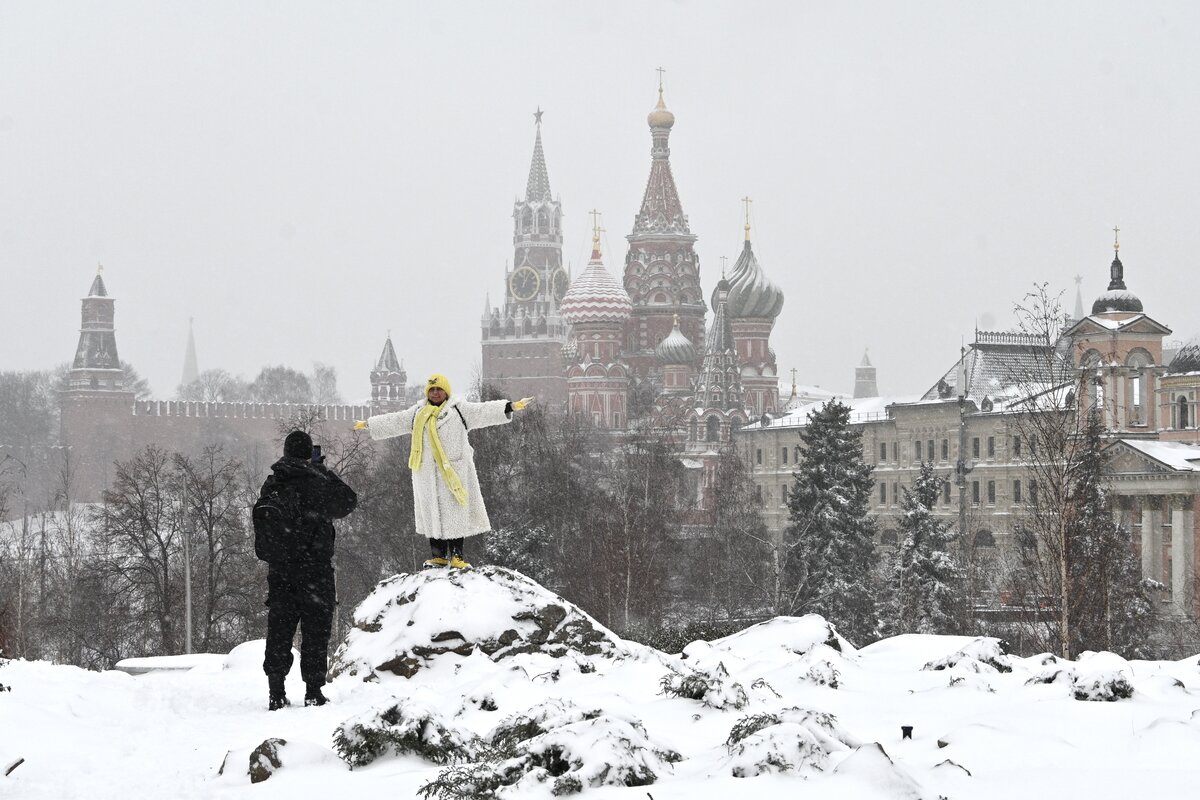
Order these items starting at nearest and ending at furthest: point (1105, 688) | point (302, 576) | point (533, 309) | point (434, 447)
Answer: point (1105, 688), point (302, 576), point (434, 447), point (533, 309)

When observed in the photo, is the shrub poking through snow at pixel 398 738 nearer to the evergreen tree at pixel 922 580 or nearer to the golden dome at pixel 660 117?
the evergreen tree at pixel 922 580

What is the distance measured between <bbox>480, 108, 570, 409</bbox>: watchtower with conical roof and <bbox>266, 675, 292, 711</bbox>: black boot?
366 feet

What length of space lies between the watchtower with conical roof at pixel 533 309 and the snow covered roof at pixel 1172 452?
245ft

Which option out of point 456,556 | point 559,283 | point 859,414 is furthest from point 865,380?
point 456,556

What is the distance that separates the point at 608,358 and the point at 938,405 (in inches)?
1275

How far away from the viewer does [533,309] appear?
437ft

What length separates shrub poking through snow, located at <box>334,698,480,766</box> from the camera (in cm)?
625

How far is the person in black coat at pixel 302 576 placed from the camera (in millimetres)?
8141

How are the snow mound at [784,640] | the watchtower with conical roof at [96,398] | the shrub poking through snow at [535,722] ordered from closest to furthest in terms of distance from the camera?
1. the shrub poking through snow at [535,722]
2. the snow mound at [784,640]
3. the watchtower with conical roof at [96,398]

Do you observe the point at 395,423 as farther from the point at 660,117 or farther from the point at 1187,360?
the point at 660,117

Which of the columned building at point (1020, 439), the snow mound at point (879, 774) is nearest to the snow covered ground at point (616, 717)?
the snow mound at point (879, 774)

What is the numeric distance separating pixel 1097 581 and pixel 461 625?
15.6 meters

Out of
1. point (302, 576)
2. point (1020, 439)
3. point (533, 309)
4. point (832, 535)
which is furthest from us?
point (533, 309)

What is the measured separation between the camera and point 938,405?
6206 cm
